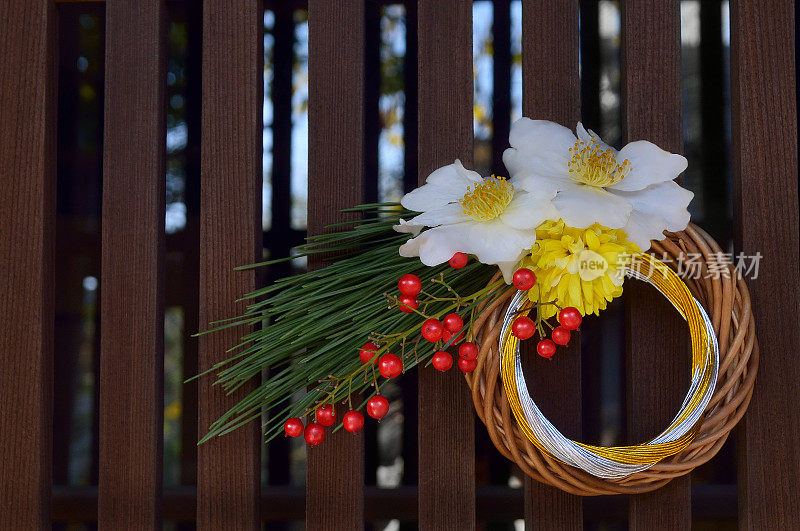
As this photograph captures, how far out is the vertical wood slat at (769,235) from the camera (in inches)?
33.4

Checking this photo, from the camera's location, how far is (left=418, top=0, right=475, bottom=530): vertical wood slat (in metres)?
0.85

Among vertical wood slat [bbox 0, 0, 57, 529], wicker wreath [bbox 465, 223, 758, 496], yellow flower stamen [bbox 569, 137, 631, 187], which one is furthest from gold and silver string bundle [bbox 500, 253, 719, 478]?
vertical wood slat [bbox 0, 0, 57, 529]

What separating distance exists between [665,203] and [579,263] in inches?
5.7

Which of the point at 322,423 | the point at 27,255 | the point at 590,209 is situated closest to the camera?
the point at 590,209

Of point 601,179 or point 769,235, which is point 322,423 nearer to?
point 601,179

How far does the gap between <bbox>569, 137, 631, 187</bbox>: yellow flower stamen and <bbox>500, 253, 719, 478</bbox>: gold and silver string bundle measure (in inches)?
4.5

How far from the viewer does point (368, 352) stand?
76cm

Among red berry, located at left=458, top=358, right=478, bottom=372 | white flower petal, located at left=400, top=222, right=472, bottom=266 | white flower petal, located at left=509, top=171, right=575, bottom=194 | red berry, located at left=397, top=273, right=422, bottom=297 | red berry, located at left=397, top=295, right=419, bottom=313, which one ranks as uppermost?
white flower petal, located at left=509, top=171, right=575, bottom=194

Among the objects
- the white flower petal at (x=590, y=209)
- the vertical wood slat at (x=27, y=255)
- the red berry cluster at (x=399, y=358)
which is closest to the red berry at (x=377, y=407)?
the red berry cluster at (x=399, y=358)

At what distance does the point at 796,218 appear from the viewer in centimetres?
87

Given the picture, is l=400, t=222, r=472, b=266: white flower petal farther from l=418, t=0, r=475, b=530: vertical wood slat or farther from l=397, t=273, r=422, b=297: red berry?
l=418, t=0, r=475, b=530: vertical wood slat

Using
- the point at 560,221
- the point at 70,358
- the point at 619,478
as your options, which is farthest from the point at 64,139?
the point at 619,478

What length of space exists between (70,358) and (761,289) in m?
1.45

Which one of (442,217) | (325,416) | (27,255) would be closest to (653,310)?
(442,217)
